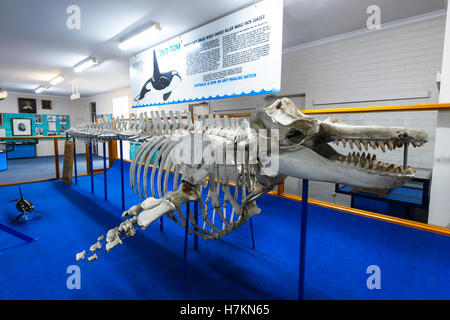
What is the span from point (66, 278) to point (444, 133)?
13.6ft

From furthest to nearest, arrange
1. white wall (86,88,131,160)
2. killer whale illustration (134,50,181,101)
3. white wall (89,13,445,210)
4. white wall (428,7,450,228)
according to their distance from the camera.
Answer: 1. white wall (86,88,131,160)
2. killer whale illustration (134,50,181,101)
3. white wall (89,13,445,210)
4. white wall (428,7,450,228)

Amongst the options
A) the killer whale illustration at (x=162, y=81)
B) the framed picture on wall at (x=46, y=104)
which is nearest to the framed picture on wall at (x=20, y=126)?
the framed picture on wall at (x=46, y=104)

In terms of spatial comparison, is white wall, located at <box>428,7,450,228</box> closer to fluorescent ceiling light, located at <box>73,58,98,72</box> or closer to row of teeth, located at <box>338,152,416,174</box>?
row of teeth, located at <box>338,152,416,174</box>

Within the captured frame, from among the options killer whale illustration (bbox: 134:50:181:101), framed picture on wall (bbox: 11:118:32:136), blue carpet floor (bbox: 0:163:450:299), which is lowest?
blue carpet floor (bbox: 0:163:450:299)

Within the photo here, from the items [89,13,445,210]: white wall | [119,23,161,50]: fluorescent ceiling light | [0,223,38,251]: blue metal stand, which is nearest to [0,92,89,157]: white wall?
[119,23,161,50]: fluorescent ceiling light

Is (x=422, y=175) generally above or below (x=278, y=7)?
below

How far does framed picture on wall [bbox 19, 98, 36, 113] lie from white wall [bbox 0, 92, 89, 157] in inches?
6.3

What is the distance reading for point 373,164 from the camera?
1.35 metres

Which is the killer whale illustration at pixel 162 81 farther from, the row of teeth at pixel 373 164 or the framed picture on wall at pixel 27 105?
the framed picture on wall at pixel 27 105

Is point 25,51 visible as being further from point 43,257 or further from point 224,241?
point 224,241

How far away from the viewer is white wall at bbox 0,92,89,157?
13.8 metres

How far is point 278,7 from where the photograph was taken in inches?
150

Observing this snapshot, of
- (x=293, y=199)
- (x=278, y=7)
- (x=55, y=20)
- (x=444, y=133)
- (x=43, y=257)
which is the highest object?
(x=55, y=20)

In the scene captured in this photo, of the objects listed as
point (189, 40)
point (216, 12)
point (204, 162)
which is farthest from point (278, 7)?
point (204, 162)
